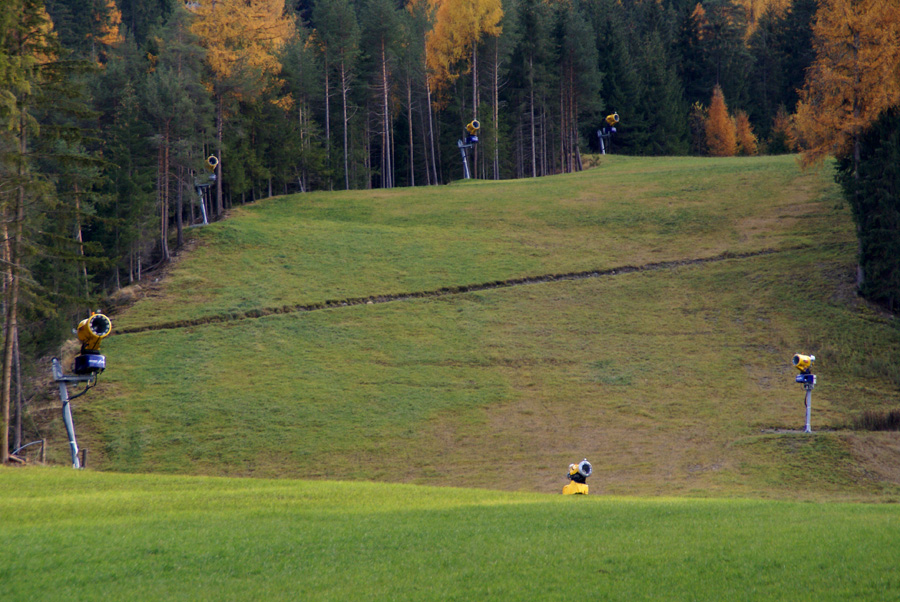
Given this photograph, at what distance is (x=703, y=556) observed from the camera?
995 cm

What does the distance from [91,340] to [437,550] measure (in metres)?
13.8

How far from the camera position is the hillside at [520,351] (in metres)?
23.2

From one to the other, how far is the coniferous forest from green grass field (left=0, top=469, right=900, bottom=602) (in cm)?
1099

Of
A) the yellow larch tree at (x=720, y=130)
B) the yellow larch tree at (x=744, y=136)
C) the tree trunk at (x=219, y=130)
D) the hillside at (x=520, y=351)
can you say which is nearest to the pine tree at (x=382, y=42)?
the tree trunk at (x=219, y=130)

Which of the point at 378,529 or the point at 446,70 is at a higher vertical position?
the point at 446,70

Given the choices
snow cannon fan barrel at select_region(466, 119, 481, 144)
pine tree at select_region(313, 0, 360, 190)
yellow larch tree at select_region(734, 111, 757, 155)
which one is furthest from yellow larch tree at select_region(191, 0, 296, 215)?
yellow larch tree at select_region(734, 111, 757, 155)

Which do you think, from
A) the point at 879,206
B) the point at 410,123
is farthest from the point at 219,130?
the point at 879,206

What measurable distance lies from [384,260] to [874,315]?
23.4m

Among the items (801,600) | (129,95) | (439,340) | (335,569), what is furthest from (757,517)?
(129,95)

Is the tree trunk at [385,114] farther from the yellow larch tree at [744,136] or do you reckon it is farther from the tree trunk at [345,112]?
the yellow larch tree at [744,136]

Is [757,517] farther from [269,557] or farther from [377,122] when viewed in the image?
[377,122]

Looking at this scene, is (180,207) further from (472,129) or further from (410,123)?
(410,123)

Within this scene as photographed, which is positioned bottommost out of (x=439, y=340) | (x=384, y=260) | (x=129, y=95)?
(x=439, y=340)

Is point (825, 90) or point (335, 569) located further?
point (825, 90)
